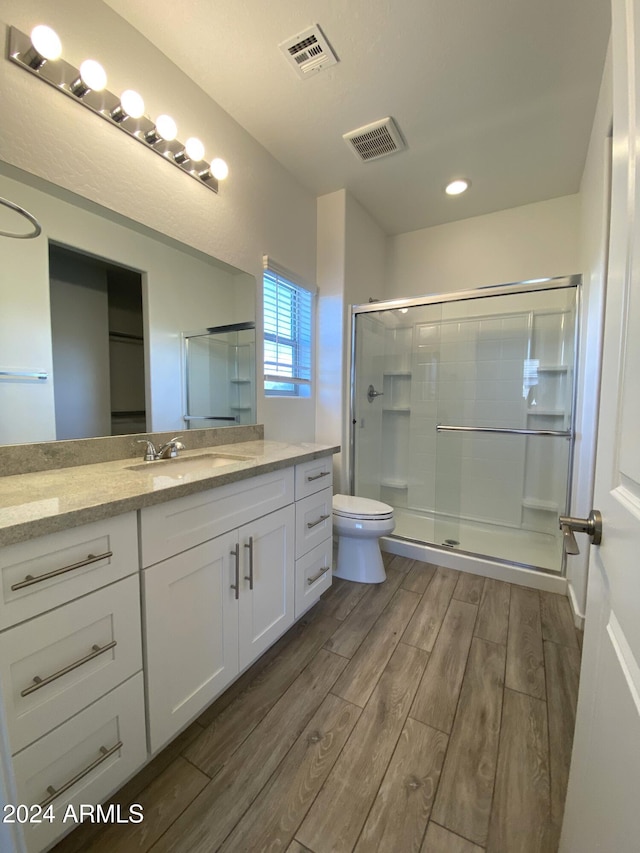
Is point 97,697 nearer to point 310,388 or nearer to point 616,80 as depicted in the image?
point 616,80

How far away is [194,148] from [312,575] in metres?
2.06

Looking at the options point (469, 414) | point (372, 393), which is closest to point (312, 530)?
point (372, 393)

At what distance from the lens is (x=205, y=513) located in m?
1.06

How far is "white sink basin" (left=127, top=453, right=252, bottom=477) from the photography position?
1238mm

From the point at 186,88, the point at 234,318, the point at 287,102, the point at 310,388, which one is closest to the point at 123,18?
the point at 186,88

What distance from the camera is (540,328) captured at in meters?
2.49

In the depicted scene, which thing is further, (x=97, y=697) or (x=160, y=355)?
(x=160, y=355)

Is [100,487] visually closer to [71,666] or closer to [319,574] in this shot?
[71,666]

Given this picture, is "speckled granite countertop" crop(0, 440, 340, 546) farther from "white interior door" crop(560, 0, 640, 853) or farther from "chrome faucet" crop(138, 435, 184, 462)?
"white interior door" crop(560, 0, 640, 853)

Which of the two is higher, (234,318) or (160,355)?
(234,318)

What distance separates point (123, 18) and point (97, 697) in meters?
2.25

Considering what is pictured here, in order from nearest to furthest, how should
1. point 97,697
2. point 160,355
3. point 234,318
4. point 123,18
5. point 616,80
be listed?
point 616,80 → point 97,697 → point 123,18 → point 160,355 → point 234,318

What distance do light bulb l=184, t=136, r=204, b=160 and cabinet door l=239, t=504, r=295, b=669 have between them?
1638 mm

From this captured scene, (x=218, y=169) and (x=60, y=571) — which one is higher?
(x=218, y=169)
